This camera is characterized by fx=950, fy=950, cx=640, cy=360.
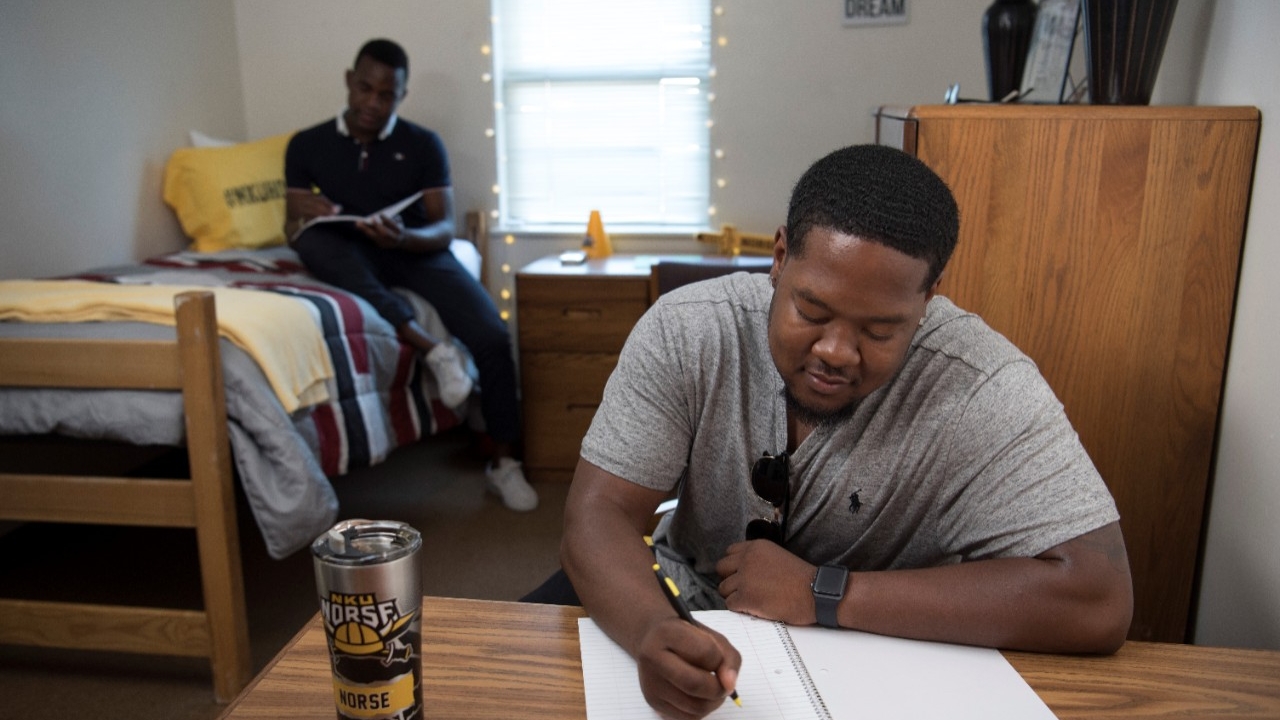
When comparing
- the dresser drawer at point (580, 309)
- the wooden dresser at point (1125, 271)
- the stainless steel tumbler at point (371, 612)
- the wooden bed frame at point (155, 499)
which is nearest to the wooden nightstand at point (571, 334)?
the dresser drawer at point (580, 309)

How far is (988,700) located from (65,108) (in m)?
2.90

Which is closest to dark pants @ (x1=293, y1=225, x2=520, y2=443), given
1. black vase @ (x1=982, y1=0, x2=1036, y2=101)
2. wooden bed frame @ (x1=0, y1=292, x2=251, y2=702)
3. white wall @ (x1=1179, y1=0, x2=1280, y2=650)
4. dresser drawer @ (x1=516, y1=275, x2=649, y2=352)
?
dresser drawer @ (x1=516, y1=275, x2=649, y2=352)

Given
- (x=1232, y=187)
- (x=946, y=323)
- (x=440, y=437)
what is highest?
(x=1232, y=187)

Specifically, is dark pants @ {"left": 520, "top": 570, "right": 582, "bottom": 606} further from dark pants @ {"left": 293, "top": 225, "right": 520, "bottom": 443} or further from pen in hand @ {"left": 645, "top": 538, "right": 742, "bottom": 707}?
dark pants @ {"left": 293, "top": 225, "right": 520, "bottom": 443}

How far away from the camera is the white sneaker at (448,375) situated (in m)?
2.70

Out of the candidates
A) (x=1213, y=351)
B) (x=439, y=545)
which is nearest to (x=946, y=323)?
(x=1213, y=351)

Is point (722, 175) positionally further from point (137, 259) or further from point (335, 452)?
point (137, 259)

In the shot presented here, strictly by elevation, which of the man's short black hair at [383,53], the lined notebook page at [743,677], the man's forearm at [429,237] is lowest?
the lined notebook page at [743,677]

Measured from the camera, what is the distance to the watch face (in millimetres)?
881

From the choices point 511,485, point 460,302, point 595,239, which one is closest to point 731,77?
point 595,239

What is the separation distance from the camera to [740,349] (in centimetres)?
113

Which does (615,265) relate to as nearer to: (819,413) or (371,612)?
(819,413)

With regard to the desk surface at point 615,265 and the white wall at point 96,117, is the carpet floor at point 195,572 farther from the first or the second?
the white wall at point 96,117

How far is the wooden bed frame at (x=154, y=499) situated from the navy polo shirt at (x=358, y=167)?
4.14ft
